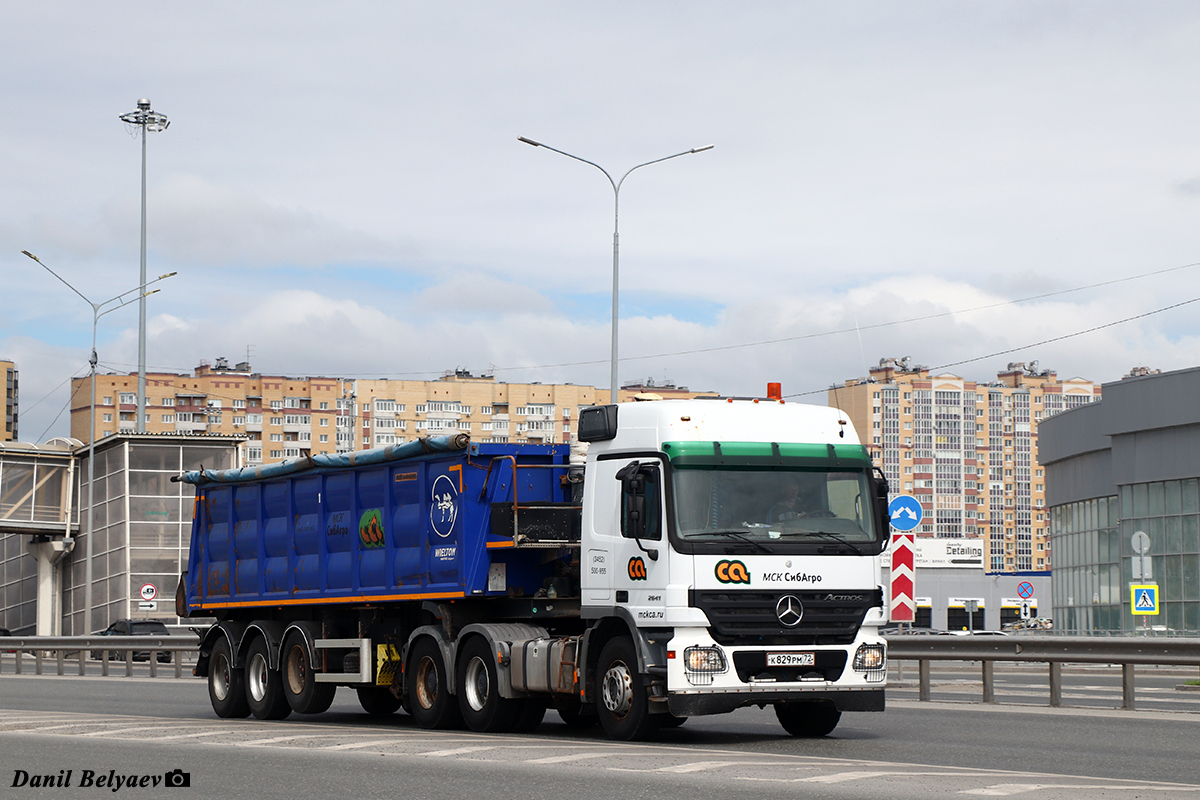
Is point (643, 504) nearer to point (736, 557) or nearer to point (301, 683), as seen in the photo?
point (736, 557)

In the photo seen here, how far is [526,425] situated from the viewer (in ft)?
502

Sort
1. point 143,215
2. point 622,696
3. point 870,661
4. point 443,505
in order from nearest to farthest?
1. point 622,696
2. point 870,661
3. point 443,505
4. point 143,215

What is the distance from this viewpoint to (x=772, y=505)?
13.7m

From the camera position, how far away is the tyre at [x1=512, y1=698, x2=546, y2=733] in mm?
15078

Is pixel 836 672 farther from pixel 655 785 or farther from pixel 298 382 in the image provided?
pixel 298 382

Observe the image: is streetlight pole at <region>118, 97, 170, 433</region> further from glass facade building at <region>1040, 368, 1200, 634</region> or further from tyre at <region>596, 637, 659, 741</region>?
tyre at <region>596, 637, 659, 741</region>

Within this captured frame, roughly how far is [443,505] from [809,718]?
157 inches

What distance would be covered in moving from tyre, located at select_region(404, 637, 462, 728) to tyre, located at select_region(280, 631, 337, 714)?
5.47 ft

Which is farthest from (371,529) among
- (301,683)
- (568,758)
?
(568,758)

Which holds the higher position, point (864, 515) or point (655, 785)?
point (864, 515)

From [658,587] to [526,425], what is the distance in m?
140

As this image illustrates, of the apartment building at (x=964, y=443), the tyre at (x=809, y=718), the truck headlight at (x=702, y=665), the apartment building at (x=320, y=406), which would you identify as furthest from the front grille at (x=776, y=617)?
the apartment building at (x=964, y=443)

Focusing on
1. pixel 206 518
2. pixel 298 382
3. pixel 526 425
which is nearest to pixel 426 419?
pixel 526 425

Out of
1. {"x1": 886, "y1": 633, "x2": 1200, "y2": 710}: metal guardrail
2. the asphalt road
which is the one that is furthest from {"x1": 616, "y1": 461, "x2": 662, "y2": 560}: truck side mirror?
{"x1": 886, "y1": 633, "x2": 1200, "y2": 710}: metal guardrail
